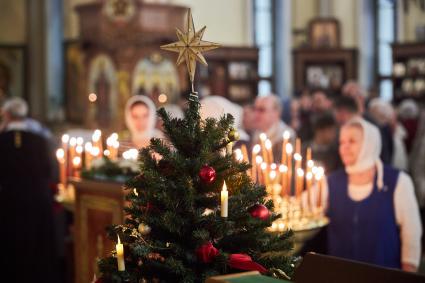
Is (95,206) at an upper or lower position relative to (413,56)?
lower

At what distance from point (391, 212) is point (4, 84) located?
14.0m

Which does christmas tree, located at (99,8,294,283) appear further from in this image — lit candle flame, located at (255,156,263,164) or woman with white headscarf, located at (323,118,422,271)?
A: lit candle flame, located at (255,156,263,164)

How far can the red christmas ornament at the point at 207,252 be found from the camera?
2.83 metres

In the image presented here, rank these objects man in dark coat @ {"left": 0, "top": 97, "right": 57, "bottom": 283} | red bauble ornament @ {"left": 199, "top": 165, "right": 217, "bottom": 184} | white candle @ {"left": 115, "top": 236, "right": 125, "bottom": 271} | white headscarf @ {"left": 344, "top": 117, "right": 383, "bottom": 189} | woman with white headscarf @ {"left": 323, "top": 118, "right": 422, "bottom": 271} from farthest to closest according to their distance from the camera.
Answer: man in dark coat @ {"left": 0, "top": 97, "right": 57, "bottom": 283}
white headscarf @ {"left": 344, "top": 117, "right": 383, "bottom": 189}
woman with white headscarf @ {"left": 323, "top": 118, "right": 422, "bottom": 271}
red bauble ornament @ {"left": 199, "top": 165, "right": 217, "bottom": 184}
white candle @ {"left": 115, "top": 236, "right": 125, "bottom": 271}

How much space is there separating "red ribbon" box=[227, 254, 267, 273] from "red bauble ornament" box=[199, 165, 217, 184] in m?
0.25

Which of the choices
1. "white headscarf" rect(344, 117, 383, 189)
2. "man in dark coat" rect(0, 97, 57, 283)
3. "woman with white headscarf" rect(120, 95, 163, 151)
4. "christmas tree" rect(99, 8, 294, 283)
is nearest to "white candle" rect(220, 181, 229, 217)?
"christmas tree" rect(99, 8, 294, 283)

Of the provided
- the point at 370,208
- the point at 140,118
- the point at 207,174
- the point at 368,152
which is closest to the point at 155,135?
the point at 140,118

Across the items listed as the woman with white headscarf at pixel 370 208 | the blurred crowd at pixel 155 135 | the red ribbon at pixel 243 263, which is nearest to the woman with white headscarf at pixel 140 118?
the blurred crowd at pixel 155 135

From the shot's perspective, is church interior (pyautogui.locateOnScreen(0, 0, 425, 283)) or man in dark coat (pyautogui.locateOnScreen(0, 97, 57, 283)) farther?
man in dark coat (pyautogui.locateOnScreen(0, 97, 57, 283))

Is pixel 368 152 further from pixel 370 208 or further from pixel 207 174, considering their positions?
pixel 207 174

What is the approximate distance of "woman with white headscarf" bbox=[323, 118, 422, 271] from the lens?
17.5ft

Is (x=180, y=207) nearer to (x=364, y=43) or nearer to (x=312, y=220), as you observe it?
(x=312, y=220)

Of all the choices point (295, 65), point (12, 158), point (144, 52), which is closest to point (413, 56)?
point (295, 65)

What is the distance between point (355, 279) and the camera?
2.35 m
